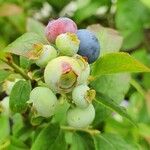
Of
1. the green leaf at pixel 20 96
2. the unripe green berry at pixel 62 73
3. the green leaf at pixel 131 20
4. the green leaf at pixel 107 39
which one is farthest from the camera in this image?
the green leaf at pixel 131 20

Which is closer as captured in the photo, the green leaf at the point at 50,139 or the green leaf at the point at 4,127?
the green leaf at the point at 50,139

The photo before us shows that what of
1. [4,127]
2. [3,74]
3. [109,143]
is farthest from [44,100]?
[4,127]

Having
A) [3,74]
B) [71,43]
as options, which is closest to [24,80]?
[3,74]

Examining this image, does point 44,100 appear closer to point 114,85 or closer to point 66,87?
point 66,87

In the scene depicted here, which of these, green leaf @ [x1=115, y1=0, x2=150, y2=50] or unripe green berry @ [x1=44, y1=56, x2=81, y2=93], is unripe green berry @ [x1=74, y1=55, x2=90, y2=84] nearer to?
unripe green berry @ [x1=44, y1=56, x2=81, y2=93]

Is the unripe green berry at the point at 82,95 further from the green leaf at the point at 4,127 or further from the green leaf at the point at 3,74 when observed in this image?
the green leaf at the point at 4,127

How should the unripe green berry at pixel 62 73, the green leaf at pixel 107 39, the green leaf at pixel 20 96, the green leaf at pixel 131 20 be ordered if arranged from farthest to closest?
the green leaf at pixel 131 20 < the green leaf at pixel 107 39 < the green leaf at pixel 20 96 < the unripe green berry at pixel 62 73

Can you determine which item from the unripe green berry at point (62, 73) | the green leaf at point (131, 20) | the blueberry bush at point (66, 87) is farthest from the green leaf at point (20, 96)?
the green leaf at point (131, 20)
